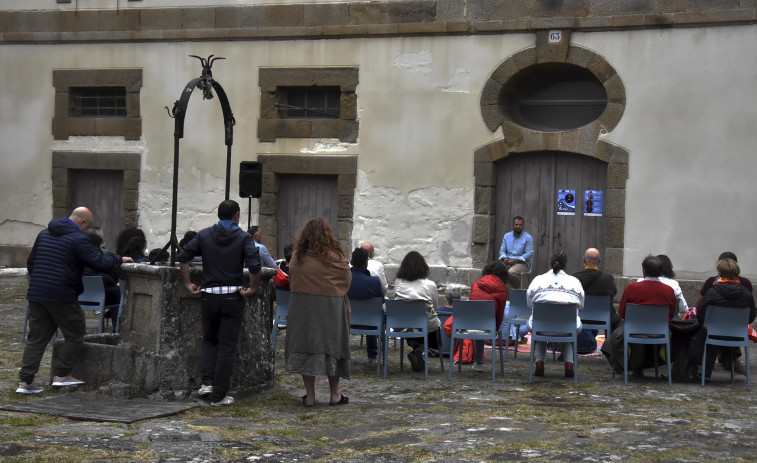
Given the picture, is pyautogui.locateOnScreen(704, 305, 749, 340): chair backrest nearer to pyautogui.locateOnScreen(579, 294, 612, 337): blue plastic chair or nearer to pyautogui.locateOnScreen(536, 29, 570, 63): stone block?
pyautogui.locateOnScreen(579, 294, 612, 337): blue plastic chair

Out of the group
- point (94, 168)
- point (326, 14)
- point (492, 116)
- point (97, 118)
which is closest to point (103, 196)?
point (94, 168)

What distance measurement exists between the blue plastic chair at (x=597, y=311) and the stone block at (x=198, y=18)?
8.51 meters

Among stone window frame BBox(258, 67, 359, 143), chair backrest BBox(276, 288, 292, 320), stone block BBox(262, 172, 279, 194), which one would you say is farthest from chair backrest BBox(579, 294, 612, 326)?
stone block BBox(262, 172, 279, 194)

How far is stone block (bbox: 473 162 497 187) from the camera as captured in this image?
1504cm

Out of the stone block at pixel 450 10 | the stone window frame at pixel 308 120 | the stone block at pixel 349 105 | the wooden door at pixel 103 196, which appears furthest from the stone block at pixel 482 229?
the wooden door at pixel 103 196

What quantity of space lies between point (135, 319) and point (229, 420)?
46.6 inches

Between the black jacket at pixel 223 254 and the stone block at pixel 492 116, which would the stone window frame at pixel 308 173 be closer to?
the stone block at pixel 492 116

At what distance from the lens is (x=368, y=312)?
943 cm

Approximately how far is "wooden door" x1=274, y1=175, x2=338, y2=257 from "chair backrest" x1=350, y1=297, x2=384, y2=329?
6696 millimetres

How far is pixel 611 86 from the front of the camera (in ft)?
47.3

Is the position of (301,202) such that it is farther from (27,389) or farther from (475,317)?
(27,389)

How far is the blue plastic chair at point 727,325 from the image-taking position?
8945 mm

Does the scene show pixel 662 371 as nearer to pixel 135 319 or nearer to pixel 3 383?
pixel 135 319

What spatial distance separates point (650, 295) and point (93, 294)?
5132mm
